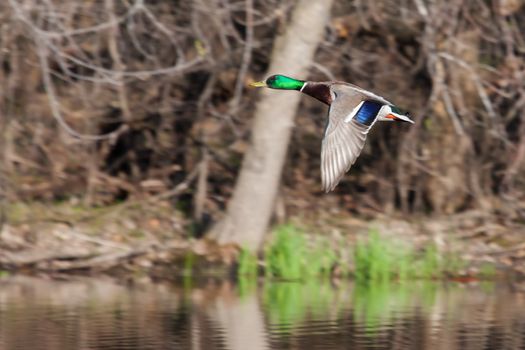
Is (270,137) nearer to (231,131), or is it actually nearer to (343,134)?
(231,131)

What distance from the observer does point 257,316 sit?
33.7 ft

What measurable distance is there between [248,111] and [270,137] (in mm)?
1478

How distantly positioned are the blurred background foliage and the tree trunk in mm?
582

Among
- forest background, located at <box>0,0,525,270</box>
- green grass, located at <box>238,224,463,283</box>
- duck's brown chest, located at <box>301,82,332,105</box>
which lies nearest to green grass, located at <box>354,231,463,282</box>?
green grass, located at <box>238,224,463,283</box>

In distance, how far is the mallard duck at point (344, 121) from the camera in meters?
7.50

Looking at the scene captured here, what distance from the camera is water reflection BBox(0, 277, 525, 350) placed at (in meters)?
9.08

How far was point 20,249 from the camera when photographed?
12.8 m

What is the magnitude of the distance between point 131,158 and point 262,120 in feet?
8.59

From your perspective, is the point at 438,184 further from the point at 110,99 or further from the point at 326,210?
the point at 110,99

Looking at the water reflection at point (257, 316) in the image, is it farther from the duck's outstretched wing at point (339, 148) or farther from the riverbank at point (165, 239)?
the duck's outstretched wing at point (339, 148)

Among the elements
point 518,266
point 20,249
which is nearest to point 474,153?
point 518,266

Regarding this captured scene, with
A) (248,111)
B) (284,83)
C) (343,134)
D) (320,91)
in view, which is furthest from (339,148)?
(248,111)

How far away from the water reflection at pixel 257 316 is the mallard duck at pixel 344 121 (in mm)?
1719

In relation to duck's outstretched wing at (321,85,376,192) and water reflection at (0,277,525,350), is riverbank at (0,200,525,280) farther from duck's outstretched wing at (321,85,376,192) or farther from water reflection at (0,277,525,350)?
duck's outstretched wing at (321,85,376,192)
